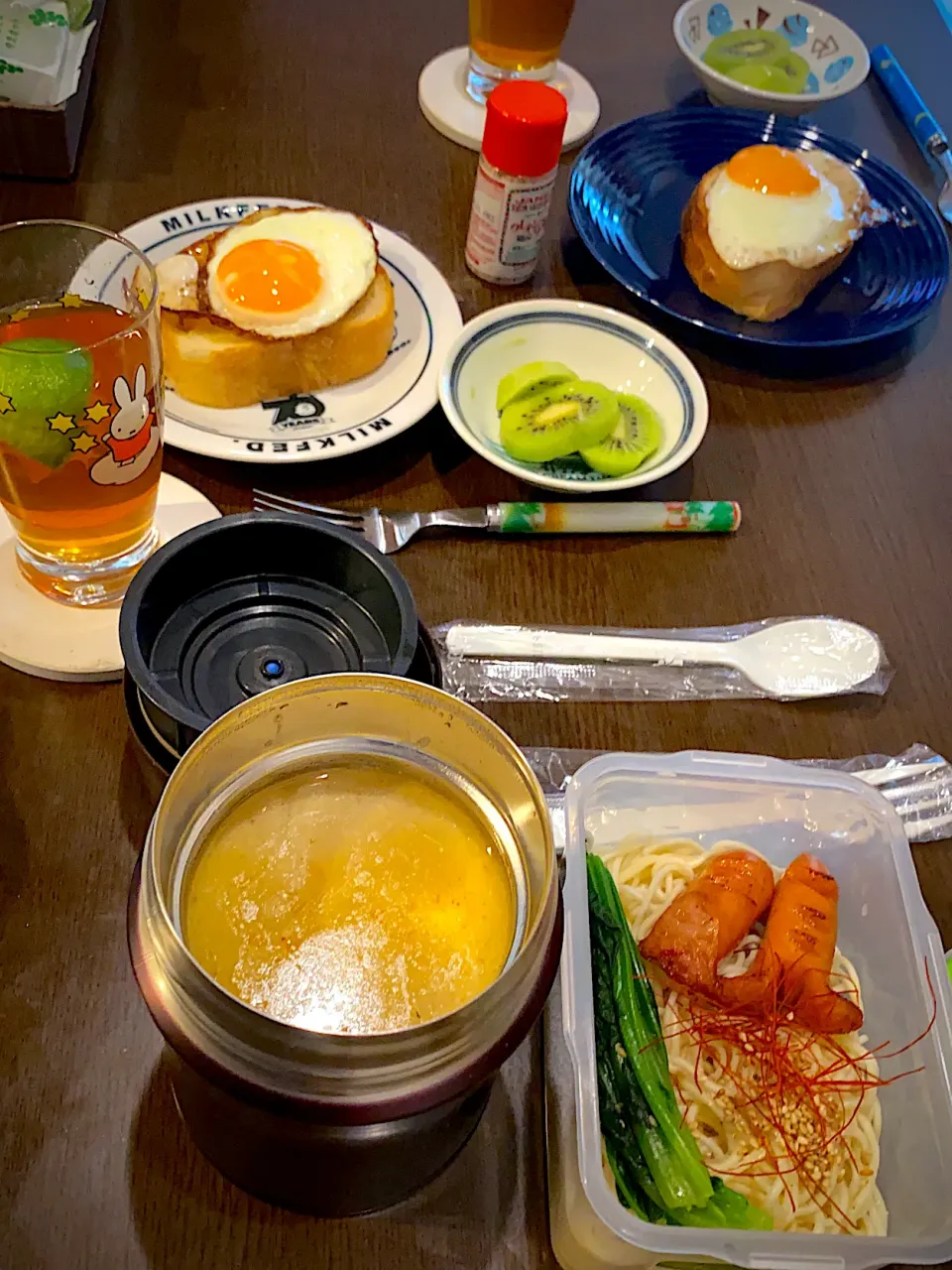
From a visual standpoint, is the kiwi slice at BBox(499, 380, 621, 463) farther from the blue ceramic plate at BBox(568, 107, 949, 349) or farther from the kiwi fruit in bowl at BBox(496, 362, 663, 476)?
the blue ceramic plate at BBox(568, 107, 949, 349)

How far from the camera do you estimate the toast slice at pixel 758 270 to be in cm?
122

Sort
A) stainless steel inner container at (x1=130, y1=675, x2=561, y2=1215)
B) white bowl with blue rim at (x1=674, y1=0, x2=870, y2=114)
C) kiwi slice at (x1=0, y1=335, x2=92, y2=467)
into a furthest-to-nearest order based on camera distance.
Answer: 1. white bowl with blue rim at (x1=674, y1=0, x2=870, y2=114)
2. kiwi slice at (x1=0, y1=335, x2=92, y2=467)
3. stainless steel inner container at (x1=130, y1=675, x2=561, y2=1215)

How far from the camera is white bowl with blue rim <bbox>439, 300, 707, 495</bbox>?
104 centimetres

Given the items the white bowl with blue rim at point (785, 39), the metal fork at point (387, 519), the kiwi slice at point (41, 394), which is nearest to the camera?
the kiwi slice at point (41, 394)

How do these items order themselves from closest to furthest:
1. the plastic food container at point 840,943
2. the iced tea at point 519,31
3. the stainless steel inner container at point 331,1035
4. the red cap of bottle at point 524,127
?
the stainless steel inner container at point 331,1035 → the plastic food container at point 840,943 → the red cap of bottle at point 524,127 → the iced tea at point 519,31

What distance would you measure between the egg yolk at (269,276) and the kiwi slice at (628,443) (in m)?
0.34

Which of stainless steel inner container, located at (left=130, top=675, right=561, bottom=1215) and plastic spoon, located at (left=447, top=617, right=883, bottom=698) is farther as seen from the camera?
plastic spoon, located at (left=447, top=617, right=883, bottom=698)

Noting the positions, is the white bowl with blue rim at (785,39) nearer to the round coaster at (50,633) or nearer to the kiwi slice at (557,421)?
the kiwi slice at (557,421)

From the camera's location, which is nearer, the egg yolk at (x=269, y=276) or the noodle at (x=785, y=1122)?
the noodle at (x=785, y=1122)

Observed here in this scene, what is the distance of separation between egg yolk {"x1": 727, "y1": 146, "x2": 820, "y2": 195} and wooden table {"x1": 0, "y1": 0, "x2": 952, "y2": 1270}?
219 mm

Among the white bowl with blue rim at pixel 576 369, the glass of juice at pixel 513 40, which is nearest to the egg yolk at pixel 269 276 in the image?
the white bowl with blue rim at pixel 576 369

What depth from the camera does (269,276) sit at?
1080 millimetres

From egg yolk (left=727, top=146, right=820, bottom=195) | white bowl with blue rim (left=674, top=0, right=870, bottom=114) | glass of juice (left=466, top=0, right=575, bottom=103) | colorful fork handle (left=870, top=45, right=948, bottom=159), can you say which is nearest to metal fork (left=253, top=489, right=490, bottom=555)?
egg yolk (left=727, top=146, right=820, bottom=195)

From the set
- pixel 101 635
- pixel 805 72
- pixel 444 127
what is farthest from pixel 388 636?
pixel 805 72
